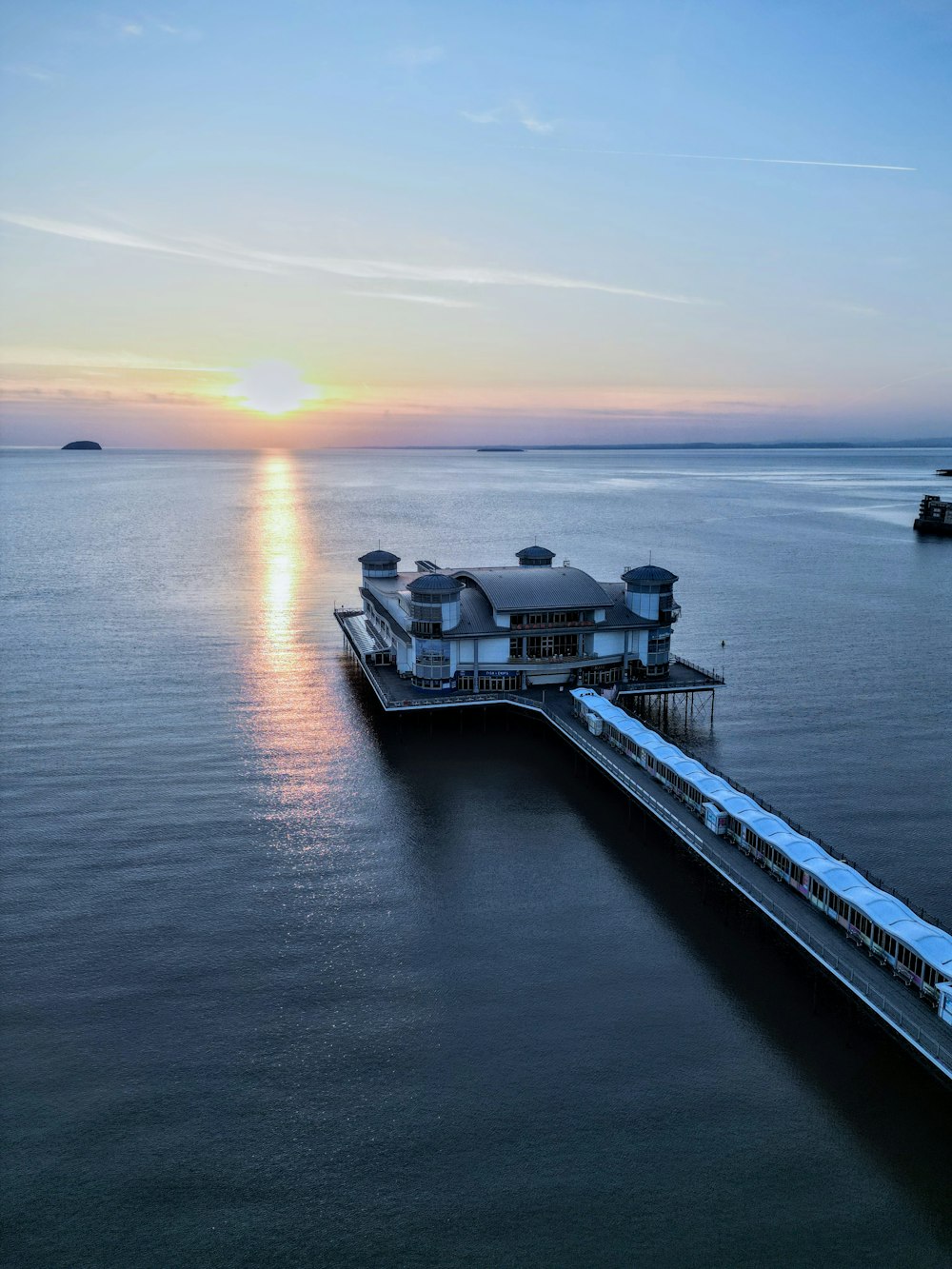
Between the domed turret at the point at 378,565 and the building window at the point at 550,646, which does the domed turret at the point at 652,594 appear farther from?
the domed turret at the point at 378,565

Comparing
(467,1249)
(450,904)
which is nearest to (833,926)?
(450,904)

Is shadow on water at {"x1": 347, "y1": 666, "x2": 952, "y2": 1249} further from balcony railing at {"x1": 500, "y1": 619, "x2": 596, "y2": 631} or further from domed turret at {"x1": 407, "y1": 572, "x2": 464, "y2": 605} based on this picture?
domed turret at {"x1": 407, "y1": 572, "x2": 464, "y2": 605}

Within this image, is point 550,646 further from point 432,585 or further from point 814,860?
point 814,860

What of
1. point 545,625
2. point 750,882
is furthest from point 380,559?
point 750,882

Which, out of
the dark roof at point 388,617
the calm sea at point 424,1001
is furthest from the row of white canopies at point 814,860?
the dark roof at point 388,617

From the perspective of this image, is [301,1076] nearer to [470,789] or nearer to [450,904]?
[450,904]

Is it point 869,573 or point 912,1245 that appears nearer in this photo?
point 912,1245
